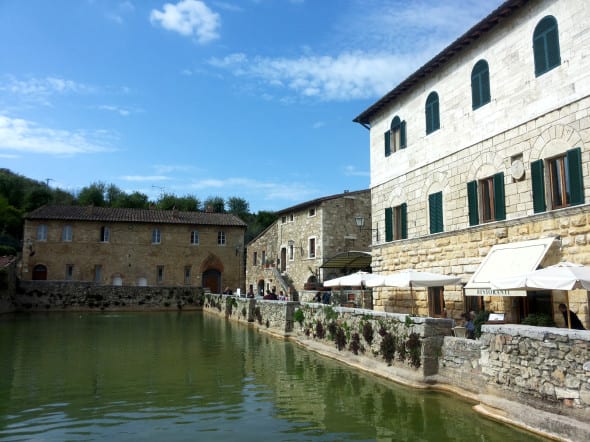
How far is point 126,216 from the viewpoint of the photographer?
136 feet

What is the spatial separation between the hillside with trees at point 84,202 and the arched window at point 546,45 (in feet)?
153

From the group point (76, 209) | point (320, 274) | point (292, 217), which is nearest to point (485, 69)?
point (320, 274)

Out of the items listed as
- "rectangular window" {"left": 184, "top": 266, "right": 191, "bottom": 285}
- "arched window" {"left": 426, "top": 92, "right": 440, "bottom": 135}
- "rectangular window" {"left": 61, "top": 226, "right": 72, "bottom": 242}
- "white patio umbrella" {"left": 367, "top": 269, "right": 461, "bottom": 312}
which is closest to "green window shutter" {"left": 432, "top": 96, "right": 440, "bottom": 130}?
"arched window" {"left": 426, "top": 92, "right": 440, "bottom": 135}

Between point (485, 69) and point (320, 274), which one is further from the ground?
point (485, 69)

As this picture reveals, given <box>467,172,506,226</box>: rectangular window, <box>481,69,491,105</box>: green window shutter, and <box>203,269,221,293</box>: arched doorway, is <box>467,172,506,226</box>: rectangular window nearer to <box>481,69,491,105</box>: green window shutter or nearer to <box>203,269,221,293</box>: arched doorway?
<box>481,69,491,105</box>: green window shutter

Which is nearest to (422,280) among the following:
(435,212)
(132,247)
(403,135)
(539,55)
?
(435,212)

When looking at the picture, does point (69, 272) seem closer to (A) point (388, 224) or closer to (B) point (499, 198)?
(A) point (388, 224)

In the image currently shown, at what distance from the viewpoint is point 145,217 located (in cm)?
4175

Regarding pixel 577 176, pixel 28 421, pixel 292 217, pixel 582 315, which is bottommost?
pixel 28 421

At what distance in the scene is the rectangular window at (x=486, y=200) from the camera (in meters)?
12.8

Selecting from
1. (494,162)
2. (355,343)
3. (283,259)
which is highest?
(494,162)

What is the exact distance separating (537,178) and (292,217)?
23.2m

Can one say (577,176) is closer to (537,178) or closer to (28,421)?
(537,178)

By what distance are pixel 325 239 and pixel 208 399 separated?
65.1 feet
